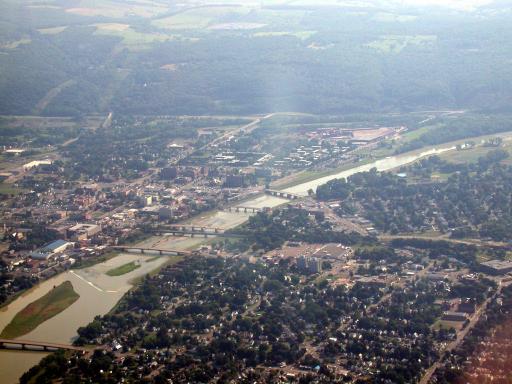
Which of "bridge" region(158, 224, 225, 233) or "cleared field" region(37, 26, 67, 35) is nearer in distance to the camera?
"bridge" region(158, 224, 225, 233)

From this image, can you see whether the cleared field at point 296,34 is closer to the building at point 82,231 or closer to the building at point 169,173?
the building at point 169,173

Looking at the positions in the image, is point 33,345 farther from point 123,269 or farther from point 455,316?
point 455,316

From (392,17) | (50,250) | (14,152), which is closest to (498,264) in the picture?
(50,250)

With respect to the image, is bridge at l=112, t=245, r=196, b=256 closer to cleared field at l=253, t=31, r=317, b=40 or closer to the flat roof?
the flat roof

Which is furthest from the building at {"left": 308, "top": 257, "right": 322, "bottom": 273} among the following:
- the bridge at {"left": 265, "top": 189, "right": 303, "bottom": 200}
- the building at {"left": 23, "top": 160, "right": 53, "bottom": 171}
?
the building at {"left": 23, "top": 160, "right": 53, "bottom": 171}

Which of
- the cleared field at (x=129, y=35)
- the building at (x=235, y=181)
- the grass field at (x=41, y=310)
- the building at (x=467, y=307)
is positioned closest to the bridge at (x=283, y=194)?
the building at (x=235, y=181)

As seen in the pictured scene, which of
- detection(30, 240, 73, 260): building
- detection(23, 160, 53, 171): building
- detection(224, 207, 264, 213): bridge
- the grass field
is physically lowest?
detection(224, 207, 264, 213): bridge
